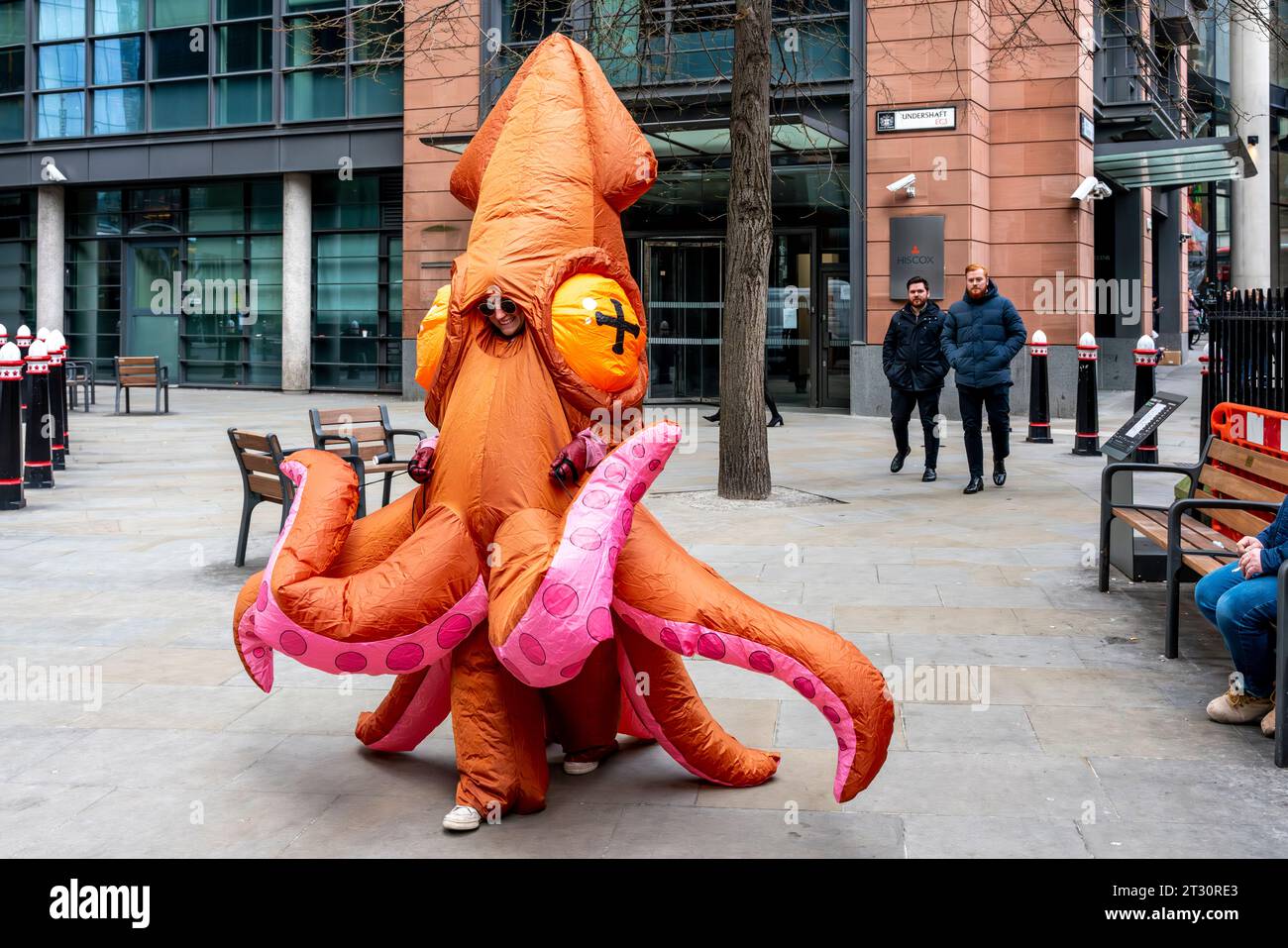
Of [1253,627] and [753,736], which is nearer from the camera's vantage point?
[1253,627]

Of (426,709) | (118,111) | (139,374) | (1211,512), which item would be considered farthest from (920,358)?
(118,111)

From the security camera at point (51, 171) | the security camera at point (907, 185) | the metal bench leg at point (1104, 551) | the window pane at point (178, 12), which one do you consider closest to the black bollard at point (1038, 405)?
the security camera at point (907, 185)

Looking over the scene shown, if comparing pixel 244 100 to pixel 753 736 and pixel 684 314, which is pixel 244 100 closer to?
pixel 684 314

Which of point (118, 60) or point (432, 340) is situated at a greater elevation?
point (118, 60)

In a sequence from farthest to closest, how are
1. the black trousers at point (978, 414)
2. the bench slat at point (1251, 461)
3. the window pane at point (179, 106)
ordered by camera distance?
the window pane at point (179, 106), the black trousers at point (978, 414), the bench slat at point (1251, 461)

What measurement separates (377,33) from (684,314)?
21.6ft

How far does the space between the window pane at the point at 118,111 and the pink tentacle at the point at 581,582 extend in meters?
25.7

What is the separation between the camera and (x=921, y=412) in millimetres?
12516

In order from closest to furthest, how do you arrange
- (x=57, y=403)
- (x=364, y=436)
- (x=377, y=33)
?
(x=364, y=436) < (x=57, y=403) < (x=377, y=33)

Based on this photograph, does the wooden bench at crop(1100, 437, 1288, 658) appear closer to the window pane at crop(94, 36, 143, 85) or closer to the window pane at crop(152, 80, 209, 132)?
the window pane at crop(152, 80, 209, 132)

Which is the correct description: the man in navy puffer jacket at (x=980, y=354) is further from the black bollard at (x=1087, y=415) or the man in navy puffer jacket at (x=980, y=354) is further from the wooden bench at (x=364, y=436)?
the wooden bench at (x=364, y=436)

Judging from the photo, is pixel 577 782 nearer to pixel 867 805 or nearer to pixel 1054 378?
pixel 867 805

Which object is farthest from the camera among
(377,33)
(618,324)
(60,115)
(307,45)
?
(60,115)

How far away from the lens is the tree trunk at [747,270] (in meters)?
10.7
